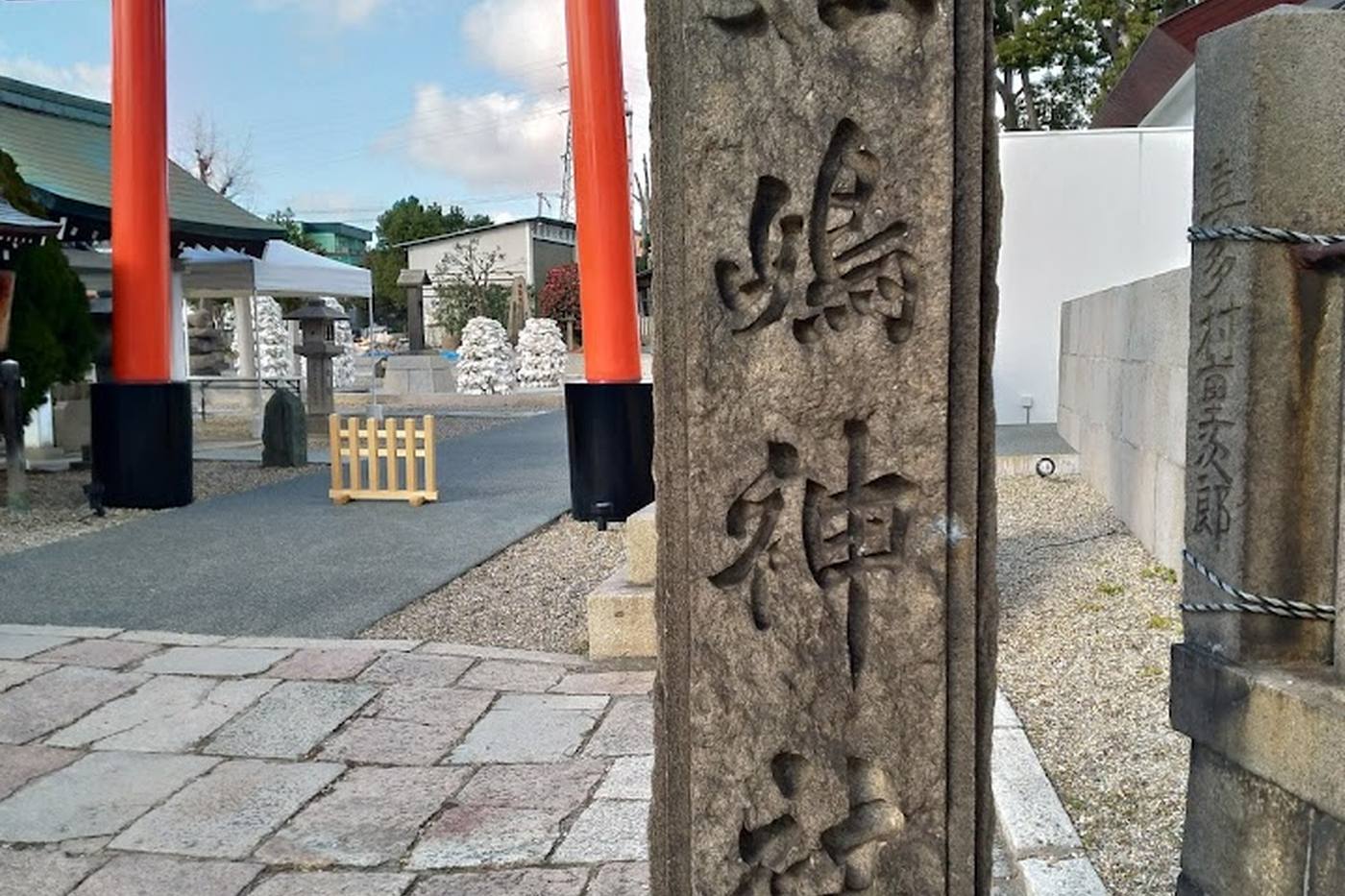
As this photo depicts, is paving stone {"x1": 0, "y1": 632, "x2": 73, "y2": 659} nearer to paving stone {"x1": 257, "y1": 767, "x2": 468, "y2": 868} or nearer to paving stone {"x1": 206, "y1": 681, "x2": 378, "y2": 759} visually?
paving stone {"x1": 206, "y1": 681, "x2": 378, "y2": 759}

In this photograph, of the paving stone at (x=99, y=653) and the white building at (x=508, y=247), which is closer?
the paving stone at (x=99, y=653)

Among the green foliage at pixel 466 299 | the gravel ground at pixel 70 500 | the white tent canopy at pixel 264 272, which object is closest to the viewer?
the gravel ground at pixel 70 500

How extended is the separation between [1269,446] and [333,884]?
8.08 ft

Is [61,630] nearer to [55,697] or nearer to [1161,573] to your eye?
[55,697]

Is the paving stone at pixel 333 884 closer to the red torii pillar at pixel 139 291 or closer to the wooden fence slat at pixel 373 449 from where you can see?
the wooden fence slat at pixel 373 449

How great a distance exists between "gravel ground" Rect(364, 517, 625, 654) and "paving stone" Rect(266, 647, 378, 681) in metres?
0.37

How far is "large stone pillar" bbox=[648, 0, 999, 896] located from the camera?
2.06 m

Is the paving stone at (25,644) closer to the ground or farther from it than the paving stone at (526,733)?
farther from it

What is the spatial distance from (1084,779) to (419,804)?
6.38 feet

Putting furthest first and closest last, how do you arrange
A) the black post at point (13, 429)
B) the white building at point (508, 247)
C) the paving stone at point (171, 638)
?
the white building at point (508, 247) → the black post at point (13, 429) → the paving stone at point (171, 638)

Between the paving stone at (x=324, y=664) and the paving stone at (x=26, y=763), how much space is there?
36.4 inches

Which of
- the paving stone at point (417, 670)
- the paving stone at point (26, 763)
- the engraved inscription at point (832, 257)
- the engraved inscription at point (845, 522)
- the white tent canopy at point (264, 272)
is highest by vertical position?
the white tent canopy at point (264, 272)

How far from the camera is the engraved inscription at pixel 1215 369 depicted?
96.7 inches

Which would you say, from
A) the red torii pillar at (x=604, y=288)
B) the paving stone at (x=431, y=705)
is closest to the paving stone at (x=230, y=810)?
the paving stone at (x=431, y=705)
